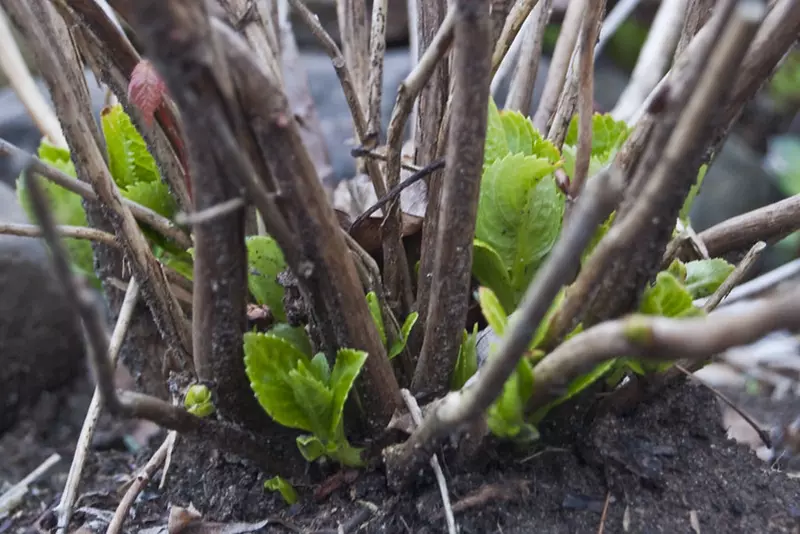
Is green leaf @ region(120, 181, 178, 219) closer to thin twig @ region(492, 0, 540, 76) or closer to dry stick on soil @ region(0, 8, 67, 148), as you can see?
dry stick on soil @ region(0, 8, 67, 148)

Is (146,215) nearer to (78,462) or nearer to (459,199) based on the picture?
(78,462)

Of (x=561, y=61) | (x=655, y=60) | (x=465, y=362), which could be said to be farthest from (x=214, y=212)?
(x=655, y=60)

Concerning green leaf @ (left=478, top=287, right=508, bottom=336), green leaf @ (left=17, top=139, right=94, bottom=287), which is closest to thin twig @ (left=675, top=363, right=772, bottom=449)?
green leaf @ (left=478, top=287, right=508, bottom=336)

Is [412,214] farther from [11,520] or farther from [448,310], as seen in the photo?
[11,520]

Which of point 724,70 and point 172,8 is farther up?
point 172,8

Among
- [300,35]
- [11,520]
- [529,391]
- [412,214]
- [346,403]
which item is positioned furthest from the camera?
[300,35]

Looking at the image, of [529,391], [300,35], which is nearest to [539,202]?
[529,391]

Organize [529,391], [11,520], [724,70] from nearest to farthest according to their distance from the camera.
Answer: [724,70], [529,391], [11,520]
